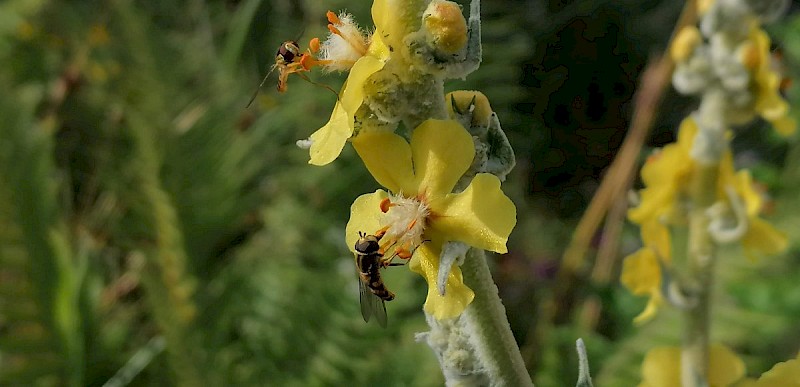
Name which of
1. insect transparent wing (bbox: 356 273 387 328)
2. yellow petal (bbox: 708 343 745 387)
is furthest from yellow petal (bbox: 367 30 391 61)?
yellow petal (bbox: 708 343 745 387)

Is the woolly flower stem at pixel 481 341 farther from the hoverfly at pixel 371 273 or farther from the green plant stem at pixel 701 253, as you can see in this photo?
the green plant stem at pixel 701 253

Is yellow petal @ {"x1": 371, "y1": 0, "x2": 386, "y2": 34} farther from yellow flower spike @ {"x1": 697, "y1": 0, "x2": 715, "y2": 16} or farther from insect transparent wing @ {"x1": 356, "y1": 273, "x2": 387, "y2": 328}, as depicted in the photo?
yellow flower spike @ {"x1": 697, "y1": 0, "x2": 715, "y2": 16}

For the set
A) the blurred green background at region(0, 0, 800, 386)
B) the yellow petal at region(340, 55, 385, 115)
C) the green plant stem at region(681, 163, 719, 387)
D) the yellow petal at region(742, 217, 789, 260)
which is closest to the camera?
the yellow petal at region(340, 55, 385, 115)

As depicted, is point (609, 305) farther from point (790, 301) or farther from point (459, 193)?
point (459, 193)

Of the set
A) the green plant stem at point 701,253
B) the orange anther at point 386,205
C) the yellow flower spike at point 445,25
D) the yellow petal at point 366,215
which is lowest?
the green plant stem at point 701,253

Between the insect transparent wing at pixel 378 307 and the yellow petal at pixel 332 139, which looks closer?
the yellow petal at pixel 332 139

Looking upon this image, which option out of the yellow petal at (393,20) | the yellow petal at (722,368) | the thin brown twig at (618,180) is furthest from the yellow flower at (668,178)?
the thin brown twig at (618,180)
